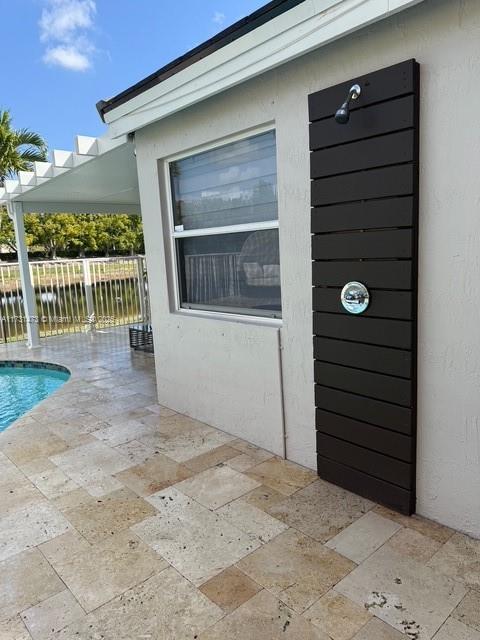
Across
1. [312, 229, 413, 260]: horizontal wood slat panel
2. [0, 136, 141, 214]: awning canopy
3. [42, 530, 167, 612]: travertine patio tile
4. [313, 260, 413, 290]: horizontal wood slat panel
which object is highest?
[0, 136, 141, 214]: awning canopy

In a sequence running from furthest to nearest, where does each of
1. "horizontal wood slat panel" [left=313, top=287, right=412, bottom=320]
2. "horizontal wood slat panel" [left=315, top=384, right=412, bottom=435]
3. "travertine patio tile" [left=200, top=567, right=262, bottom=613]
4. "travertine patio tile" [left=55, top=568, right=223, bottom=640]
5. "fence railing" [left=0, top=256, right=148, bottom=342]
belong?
"fence railing" [left=0, top=256, right=148, bottom=342] < "horizontal wood slat panel" [left=315, top=384, right=412, bottom=435] < "horizontal wood slat panel" [left=313, top=287, right=412, bottom=320] < "travertine patio tile" [left=200, top=567, right=262, bottom=613] < "travertine patio tile" [left=55, top=568, right=223, bottom=640]

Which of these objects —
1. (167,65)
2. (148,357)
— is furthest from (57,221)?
(167,65)

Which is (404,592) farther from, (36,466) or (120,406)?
(120,406)

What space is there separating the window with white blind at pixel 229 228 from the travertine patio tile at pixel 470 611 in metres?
2.06

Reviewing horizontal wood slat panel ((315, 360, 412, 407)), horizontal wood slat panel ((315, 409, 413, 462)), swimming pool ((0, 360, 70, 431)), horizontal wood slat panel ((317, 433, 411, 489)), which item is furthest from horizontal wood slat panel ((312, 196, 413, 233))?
swimming pool ((0, 360, 70, 431))

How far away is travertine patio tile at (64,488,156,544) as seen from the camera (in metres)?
2.54

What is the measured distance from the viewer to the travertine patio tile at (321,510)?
246 centimetres

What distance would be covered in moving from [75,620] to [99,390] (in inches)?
143

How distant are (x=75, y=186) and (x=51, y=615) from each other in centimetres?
621

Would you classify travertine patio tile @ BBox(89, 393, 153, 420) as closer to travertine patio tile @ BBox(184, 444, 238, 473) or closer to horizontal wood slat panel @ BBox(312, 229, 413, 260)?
travertine patio tile @ BBox(184, 444, 238, 473)

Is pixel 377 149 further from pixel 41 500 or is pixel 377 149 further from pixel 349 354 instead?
pixel 41 500

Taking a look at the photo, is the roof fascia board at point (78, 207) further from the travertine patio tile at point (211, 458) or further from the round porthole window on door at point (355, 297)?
the round porthole window on door at point (355, 297)

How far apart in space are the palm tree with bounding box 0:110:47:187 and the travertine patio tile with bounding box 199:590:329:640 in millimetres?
18727

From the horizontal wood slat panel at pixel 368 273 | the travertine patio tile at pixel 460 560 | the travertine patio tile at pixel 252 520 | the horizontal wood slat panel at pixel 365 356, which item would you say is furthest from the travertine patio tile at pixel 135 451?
the travertine patio tile at pixel 460 560
